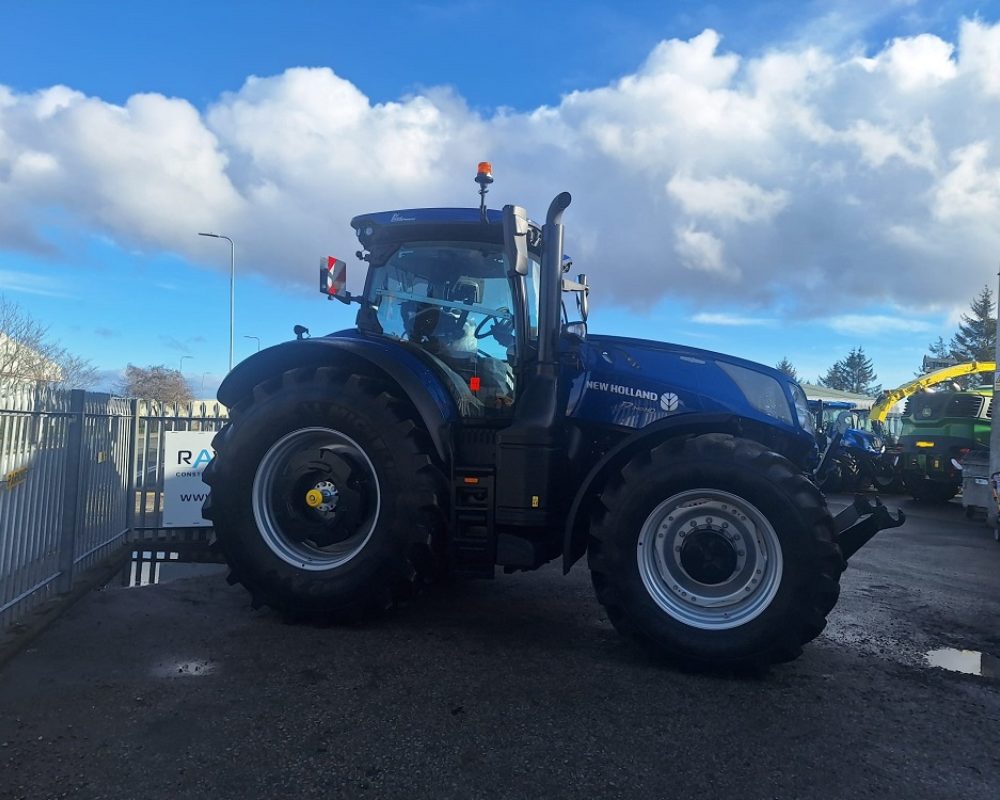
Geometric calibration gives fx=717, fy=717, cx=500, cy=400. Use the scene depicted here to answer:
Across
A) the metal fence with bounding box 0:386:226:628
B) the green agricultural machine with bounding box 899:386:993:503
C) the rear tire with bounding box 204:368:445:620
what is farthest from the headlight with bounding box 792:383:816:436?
the green agricultural machine with bounding box 899:386:993:503

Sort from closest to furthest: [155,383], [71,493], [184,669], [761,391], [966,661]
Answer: [184,669] → [966,661] → [761,391] → [71,493] → [155,383]

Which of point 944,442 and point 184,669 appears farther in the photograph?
point 944,442

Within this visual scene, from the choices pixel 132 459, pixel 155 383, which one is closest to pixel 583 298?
pixel 132 459

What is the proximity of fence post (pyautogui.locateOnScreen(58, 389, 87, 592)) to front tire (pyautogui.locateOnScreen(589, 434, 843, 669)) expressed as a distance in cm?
356

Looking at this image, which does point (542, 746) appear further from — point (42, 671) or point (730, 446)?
point (42, 671)

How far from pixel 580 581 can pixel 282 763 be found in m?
3.42

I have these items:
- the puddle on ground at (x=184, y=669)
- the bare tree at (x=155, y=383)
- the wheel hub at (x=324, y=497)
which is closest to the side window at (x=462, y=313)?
the wheel hub at (x=324, y=497)

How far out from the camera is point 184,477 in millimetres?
7785

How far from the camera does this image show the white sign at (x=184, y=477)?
7.48 meters

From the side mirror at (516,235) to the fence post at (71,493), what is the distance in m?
3.23

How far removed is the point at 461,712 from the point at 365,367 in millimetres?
2159

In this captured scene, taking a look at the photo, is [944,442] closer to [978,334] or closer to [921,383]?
[921,383]

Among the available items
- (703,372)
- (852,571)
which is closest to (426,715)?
(703,372)

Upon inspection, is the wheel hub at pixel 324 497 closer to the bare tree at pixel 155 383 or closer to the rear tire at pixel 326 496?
the rear tire at pixel 326 496
